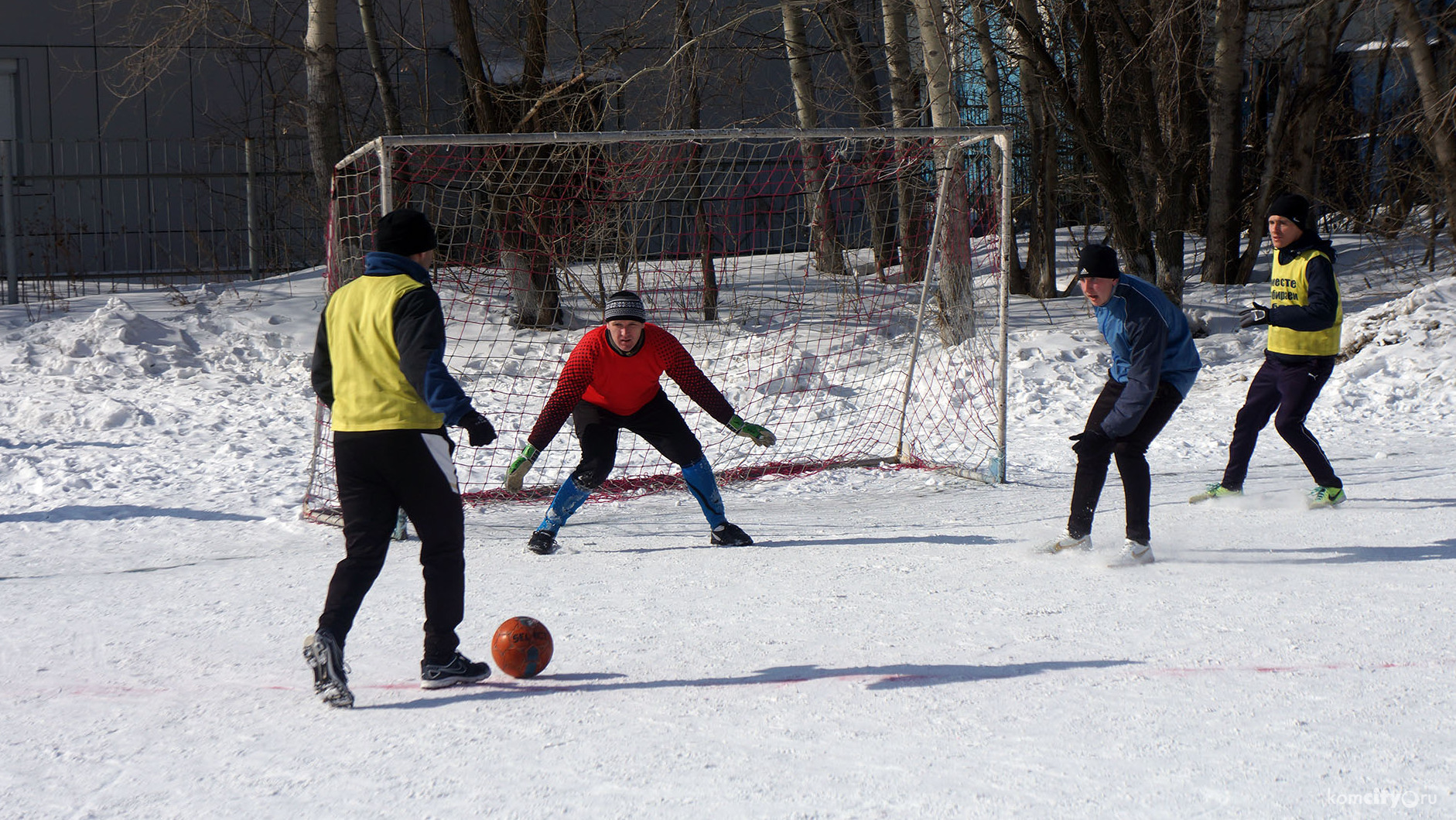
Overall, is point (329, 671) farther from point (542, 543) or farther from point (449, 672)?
point (542, 543)

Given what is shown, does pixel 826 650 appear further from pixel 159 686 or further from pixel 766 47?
pixel 766 47

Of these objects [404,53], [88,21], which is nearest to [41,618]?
[404,53]

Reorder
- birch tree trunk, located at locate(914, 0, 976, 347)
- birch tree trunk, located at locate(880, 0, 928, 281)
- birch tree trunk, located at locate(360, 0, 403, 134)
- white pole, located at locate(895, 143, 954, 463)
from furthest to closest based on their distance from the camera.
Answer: birch tree trunk, located at locate(360, 0, 403, 134)
birch tree trunk, located at locate(880, 0, 928, 281)
birch tree trunk, located at locate(914, 0, 976, 347)
white pole, located at locate(895, 143, 954, 463)

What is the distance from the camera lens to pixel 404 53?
15.4 m

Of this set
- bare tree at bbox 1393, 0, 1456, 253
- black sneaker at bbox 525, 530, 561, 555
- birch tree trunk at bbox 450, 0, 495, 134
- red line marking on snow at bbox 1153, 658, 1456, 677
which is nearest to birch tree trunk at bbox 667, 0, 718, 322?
birch tree trunk at bbox 450, 0, 495, 134

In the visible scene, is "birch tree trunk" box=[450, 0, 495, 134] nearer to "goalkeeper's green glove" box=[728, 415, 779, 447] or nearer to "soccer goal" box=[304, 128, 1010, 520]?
"soccer goal" box=[304, 128, 1010, 520]

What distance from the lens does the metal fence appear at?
14.2 metres

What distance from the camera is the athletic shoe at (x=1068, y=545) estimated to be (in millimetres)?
5051

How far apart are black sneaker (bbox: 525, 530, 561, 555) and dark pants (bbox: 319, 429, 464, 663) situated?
183 cm

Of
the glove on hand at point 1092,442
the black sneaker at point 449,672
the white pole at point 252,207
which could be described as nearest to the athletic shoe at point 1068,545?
the glove on hand at point 1092,442

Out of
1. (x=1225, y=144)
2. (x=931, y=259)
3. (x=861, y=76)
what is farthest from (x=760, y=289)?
(x=1225, y=144)

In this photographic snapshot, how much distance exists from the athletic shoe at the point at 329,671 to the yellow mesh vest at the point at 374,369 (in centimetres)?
62

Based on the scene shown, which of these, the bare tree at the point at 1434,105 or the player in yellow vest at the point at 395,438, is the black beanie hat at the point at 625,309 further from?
the bare tree at the point at 1434,105

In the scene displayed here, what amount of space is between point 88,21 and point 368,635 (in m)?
15.0
